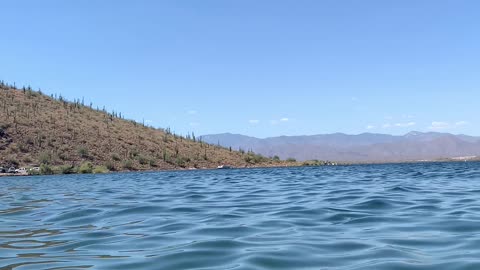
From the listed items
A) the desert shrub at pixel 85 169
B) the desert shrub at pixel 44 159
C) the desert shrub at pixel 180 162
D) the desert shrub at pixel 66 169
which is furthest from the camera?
the desert shrub at pixel 180 162

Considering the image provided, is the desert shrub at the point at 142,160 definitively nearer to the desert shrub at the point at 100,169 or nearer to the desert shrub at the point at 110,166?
the desert shrub at the point at 110,166

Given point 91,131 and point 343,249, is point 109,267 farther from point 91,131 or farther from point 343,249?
point 91,131

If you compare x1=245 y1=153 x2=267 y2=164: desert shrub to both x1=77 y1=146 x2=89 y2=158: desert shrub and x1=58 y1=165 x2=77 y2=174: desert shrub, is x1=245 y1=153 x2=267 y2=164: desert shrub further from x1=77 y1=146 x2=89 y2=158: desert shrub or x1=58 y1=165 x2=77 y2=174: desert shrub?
x1=58 y1=165 x2=77 y2=174: desert shrub

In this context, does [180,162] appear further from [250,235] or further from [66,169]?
[250,235]

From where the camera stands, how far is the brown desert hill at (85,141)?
60719mm

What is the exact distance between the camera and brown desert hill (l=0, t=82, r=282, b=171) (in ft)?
199

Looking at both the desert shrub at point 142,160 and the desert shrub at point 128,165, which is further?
the desert shrub at point 142,160

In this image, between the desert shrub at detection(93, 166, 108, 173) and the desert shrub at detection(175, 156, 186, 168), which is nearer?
the desert shrub at detection(93, 166, 108, 173)

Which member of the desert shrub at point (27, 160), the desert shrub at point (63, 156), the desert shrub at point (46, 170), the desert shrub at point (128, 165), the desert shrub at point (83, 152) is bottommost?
the desert shrub at point (46, 170)

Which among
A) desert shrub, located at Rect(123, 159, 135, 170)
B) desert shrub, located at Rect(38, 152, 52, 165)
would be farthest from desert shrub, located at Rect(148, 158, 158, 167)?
desert shrub, located at Rect(38, 152, 52, 165)

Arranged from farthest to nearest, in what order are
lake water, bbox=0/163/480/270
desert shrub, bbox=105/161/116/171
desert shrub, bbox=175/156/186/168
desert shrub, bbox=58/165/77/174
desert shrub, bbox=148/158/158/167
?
1. desert shrub, bbox=175/156/186/168
2. desert shrub, bbox=148/158/158/167
3. desert shrub, bbox=105/161/116/171
4. desert shrub, bbox=58/165/77/174
5. lake water, bbox=0/163/480/270

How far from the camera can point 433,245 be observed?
7.68m

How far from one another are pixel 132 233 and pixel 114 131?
6883cm

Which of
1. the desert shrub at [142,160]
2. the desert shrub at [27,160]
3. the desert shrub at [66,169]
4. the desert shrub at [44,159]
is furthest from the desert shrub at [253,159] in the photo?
the desert shrub at [27,160]
